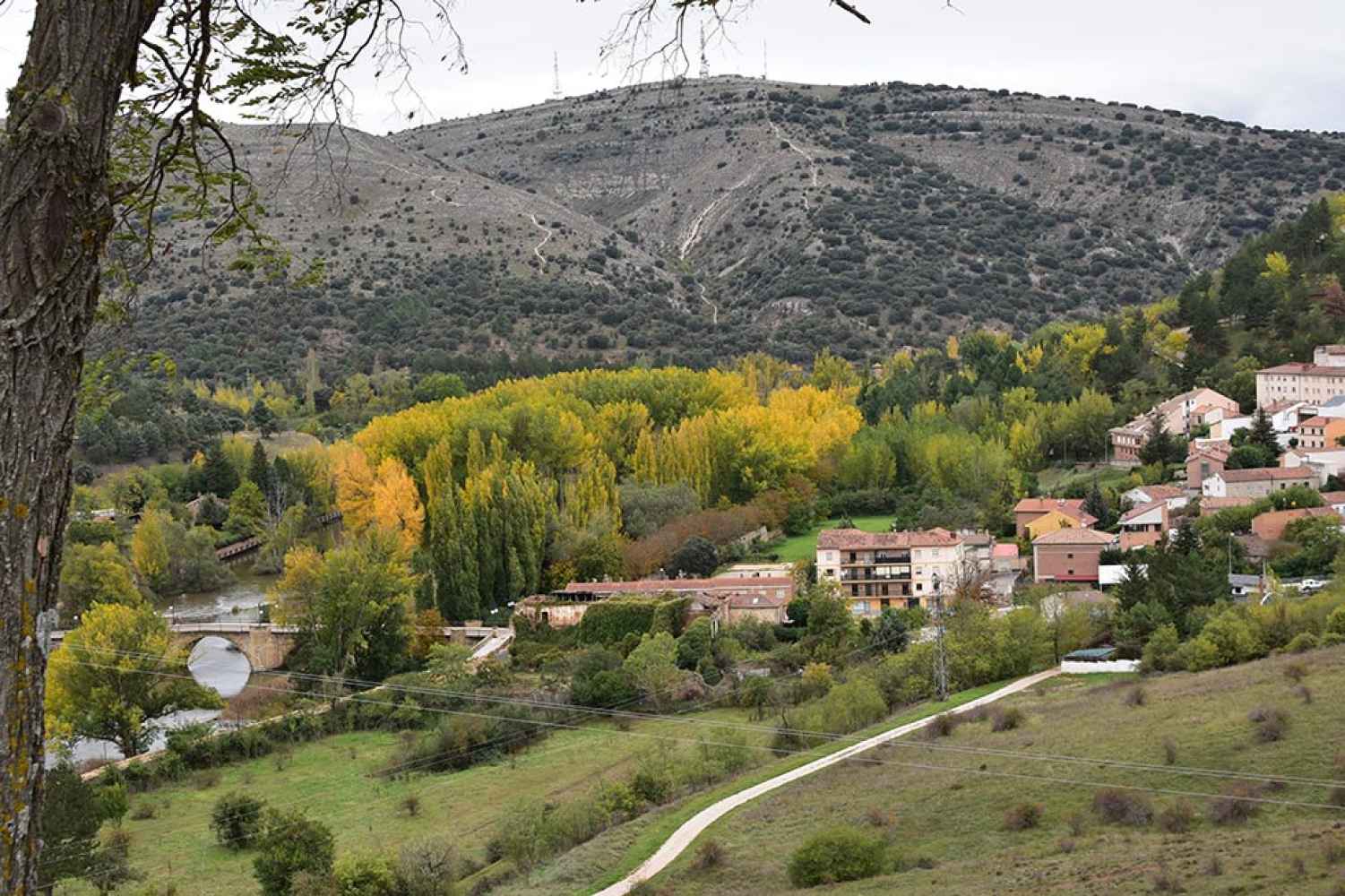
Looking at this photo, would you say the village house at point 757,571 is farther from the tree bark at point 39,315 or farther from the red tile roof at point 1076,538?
the tree bark at point 39,315

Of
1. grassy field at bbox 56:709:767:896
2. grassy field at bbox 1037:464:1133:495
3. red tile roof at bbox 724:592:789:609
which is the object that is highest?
grassy field at bbox 1037:464:1133:495

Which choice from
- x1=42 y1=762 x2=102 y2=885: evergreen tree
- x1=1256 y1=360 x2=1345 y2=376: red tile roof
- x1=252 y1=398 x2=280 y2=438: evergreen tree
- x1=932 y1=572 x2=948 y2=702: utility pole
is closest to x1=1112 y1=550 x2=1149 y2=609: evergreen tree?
x1=932 y1=572 x2=948 y2=702: utility pole

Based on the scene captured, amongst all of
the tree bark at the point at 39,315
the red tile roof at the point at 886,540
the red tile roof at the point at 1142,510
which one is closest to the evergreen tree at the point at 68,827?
the tree bark at the point at 39,315

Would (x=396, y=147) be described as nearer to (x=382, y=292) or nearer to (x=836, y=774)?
(x=382, y=292)

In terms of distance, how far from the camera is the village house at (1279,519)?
117 ft

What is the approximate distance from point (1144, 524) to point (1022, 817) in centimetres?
2269

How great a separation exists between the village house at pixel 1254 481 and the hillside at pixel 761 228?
3419 cm

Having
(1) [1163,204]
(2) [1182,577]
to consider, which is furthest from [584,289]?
(2) [1182,577]

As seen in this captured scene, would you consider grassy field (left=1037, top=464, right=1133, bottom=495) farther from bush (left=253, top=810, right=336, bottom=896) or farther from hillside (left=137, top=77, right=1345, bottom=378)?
bush (left=253, top=810, right=336, bottom=896)

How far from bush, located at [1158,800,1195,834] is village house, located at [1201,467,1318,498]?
24788 mm

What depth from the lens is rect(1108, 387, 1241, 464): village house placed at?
49000 mm

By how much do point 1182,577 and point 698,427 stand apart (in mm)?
20897

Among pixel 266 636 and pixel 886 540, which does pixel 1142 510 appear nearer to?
pixel 886 540

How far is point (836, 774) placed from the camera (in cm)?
2109
